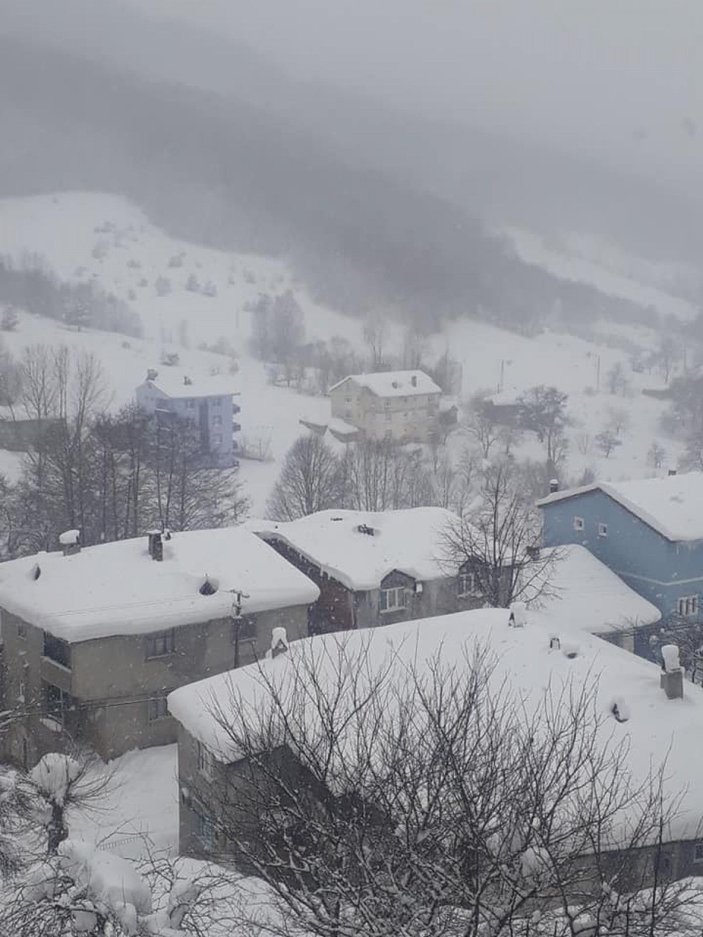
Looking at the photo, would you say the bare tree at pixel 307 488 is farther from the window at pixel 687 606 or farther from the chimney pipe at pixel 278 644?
the chimney pipe at pixel 278 644

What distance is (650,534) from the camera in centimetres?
2291

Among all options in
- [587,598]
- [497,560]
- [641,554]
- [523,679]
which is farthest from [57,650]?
[641,554]

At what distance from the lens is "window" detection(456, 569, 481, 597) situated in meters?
20.9

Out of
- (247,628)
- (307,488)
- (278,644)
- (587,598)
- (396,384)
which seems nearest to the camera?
(278,644)

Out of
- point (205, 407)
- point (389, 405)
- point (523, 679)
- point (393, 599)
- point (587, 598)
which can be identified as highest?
point (523, 679)

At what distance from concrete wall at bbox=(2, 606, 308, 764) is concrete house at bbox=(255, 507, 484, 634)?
2.70 metres

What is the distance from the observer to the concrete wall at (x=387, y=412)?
5784 cm

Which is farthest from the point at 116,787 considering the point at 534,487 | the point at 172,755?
the point at 534,487

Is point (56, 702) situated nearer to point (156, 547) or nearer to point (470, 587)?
point (156, 547)

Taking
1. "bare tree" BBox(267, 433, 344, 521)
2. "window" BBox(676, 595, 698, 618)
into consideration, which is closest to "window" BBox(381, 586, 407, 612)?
"window" BBox(676, 595, 698, 618)

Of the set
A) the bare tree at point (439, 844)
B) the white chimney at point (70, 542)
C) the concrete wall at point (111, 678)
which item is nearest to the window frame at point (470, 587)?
the concrete wall at point (111, 678)

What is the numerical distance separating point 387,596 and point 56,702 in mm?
6313

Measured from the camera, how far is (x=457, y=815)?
6.43 meters

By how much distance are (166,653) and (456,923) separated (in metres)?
11.6
